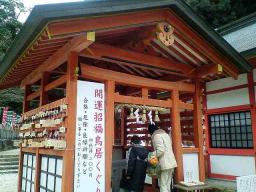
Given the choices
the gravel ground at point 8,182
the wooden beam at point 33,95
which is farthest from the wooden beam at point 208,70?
the gravel ground at point 8,182

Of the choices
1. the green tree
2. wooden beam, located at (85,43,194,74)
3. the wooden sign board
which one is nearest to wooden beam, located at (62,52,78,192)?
wooden beam, located at (85,43,194,74)

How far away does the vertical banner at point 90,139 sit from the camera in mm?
5328

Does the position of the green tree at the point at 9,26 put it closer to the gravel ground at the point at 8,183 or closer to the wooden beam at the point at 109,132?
the gravel ground at the point at 8,183

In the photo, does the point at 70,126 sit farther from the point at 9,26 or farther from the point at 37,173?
the point at 9,26

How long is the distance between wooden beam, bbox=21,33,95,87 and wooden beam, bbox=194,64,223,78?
3663mm

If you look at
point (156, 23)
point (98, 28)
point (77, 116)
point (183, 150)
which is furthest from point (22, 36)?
point (183, 150)

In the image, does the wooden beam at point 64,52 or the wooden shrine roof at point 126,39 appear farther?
the wooden beam at point 64,52

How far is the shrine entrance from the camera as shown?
234 inches

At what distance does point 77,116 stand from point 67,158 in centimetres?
81

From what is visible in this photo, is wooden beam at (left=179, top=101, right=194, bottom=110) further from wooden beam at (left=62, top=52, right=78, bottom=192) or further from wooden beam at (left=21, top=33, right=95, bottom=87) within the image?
wooden beam at (left=21, top=33, right=95, bottom=87)

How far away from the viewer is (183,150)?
7285 mm

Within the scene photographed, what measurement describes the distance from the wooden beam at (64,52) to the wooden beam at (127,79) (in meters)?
0.45

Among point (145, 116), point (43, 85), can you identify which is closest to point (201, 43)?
point (145, 116)

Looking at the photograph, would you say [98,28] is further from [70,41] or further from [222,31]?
[222,31]
